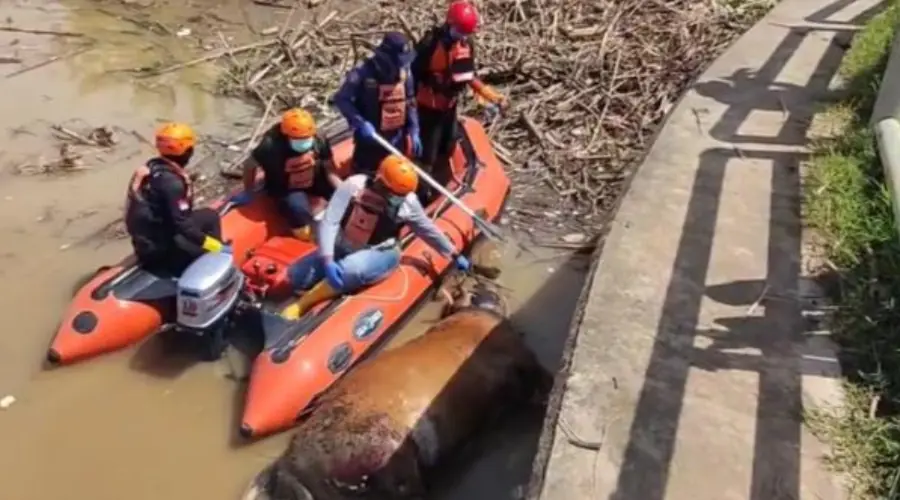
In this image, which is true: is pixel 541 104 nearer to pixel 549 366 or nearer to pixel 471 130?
pixel 471 130

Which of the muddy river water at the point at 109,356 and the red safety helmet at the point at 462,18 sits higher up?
the red safety helmet at the point at 462,18

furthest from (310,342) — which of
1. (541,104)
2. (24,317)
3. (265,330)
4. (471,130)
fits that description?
(541,104)

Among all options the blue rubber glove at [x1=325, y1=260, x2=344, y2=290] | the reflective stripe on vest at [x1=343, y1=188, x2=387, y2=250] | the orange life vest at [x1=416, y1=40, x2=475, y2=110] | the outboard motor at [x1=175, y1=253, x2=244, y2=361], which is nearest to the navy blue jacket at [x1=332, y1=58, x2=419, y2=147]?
the orange life vest at [x1=416, y1=40, x2=475, y2=110]

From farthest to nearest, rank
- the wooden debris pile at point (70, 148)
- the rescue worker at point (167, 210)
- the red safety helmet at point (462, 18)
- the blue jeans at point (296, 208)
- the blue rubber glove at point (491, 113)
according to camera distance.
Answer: the blue rubber glove at point (491, 113)
the wooden debris pile at point (70, 148)
the red safety helmet at point (462, 18)
the blue jeans at point (296, 208)
the rescue worker at point (167, 210)

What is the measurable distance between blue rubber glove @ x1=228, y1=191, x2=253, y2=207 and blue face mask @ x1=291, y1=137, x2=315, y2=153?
0.53 m

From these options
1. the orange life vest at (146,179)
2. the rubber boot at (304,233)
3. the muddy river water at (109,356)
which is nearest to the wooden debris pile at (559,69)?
the muddy river water at (109,356)

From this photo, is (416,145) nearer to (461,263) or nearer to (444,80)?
(444,80)

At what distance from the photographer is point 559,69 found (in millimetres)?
9852

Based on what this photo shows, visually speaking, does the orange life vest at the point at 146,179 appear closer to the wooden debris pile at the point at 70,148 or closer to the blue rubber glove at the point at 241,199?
the blue rubber glove at the point at 241,199

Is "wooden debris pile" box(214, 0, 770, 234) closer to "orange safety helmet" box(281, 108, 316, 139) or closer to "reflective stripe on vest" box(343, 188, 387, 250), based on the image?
"reflective stripe on vest" box(343, 188, 387, 250)

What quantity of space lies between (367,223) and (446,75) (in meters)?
1.27

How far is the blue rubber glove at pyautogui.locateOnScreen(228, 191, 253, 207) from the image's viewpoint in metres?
7.45

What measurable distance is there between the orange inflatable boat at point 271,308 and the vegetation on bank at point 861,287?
2.45 metres

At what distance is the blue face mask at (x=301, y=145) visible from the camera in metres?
7.18
